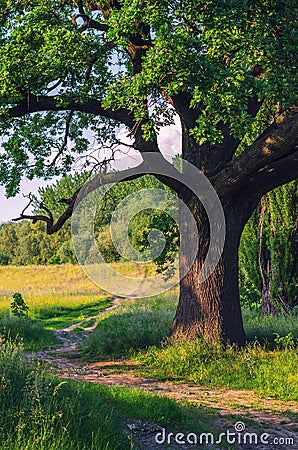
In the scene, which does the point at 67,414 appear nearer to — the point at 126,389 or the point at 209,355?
the point at 126,389

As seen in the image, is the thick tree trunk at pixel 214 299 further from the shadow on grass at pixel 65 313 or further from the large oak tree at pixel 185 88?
the shadow on grass at pixel 65 313

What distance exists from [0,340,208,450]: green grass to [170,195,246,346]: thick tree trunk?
406 cm

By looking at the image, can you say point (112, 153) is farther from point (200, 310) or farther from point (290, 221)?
point (290, 221)

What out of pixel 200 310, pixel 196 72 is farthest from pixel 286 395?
pixel 196 72

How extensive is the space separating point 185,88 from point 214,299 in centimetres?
478

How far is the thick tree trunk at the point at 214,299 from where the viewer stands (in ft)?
37.9

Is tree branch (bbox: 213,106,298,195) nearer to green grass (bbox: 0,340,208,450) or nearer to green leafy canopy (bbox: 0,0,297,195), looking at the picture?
green leafy canopy (bbox: 0,0,297,195)

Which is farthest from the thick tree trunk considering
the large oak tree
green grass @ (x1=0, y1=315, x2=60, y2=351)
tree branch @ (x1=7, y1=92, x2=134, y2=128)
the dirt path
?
green grass @ (x1=0, y1=315, x2=60, y2=351)

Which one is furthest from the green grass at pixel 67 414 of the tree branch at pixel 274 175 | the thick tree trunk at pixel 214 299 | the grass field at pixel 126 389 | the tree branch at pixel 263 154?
the tree branch at pixel 274 175

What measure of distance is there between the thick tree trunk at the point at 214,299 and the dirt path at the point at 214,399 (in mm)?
1524

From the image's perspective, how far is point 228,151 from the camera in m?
12.3

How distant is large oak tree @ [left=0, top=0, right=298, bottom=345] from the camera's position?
8.70 metres

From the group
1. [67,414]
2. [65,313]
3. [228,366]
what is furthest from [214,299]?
[65,313]

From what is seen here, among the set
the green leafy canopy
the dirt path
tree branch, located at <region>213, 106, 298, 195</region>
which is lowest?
the dirt path
